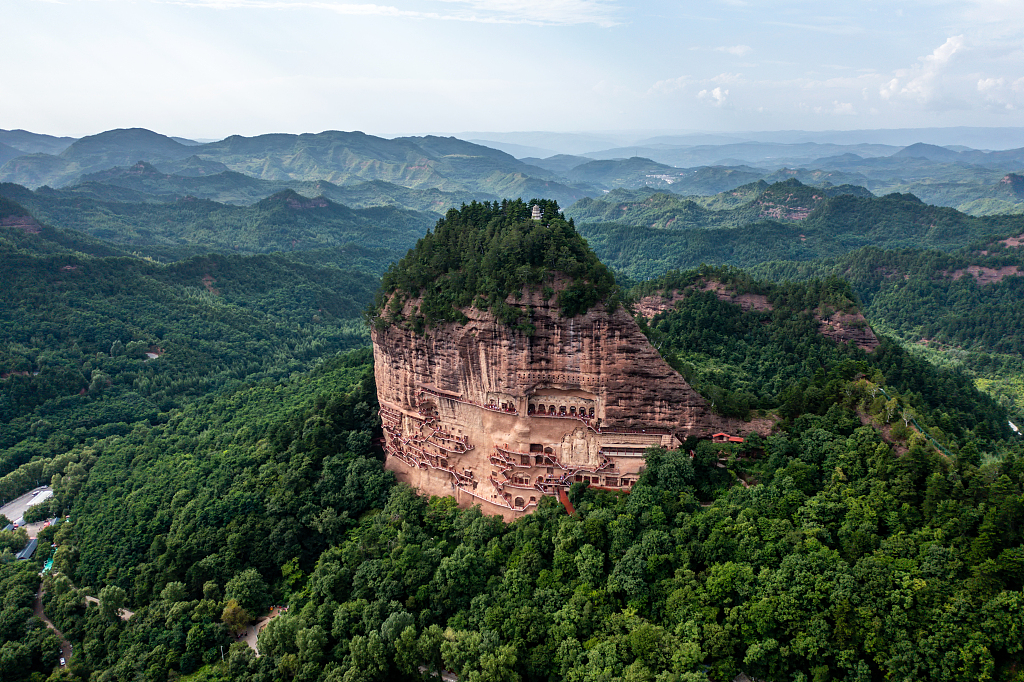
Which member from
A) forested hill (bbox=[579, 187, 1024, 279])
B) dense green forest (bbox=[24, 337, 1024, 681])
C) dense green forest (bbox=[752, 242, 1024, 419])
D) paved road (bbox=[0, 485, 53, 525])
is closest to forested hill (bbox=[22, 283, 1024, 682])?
dense green forest (bbox=[24, 337, 1024, 681])

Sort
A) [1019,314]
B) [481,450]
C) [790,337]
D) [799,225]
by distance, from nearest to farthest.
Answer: [481,450] < [790,337] < [1019,314] < [799,225]

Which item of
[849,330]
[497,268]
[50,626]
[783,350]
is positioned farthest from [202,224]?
[849,330]

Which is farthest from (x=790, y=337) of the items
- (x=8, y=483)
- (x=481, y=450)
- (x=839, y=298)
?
(x=8, y=483)

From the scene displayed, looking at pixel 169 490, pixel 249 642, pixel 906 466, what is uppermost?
pixel 906 466

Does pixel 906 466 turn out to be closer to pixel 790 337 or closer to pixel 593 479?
pixel 593 479

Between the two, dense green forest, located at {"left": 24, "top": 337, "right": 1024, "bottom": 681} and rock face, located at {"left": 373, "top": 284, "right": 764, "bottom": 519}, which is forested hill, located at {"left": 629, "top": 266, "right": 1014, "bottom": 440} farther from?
rock face, located at {"left": 373, "top": 284, "right": 764, "bottom": 519}

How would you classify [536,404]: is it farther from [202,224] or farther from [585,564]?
[202,224]

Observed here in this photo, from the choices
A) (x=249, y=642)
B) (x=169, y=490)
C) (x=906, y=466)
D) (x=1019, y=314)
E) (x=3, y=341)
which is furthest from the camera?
(x=1019, y=314)

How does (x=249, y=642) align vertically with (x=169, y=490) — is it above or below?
below
